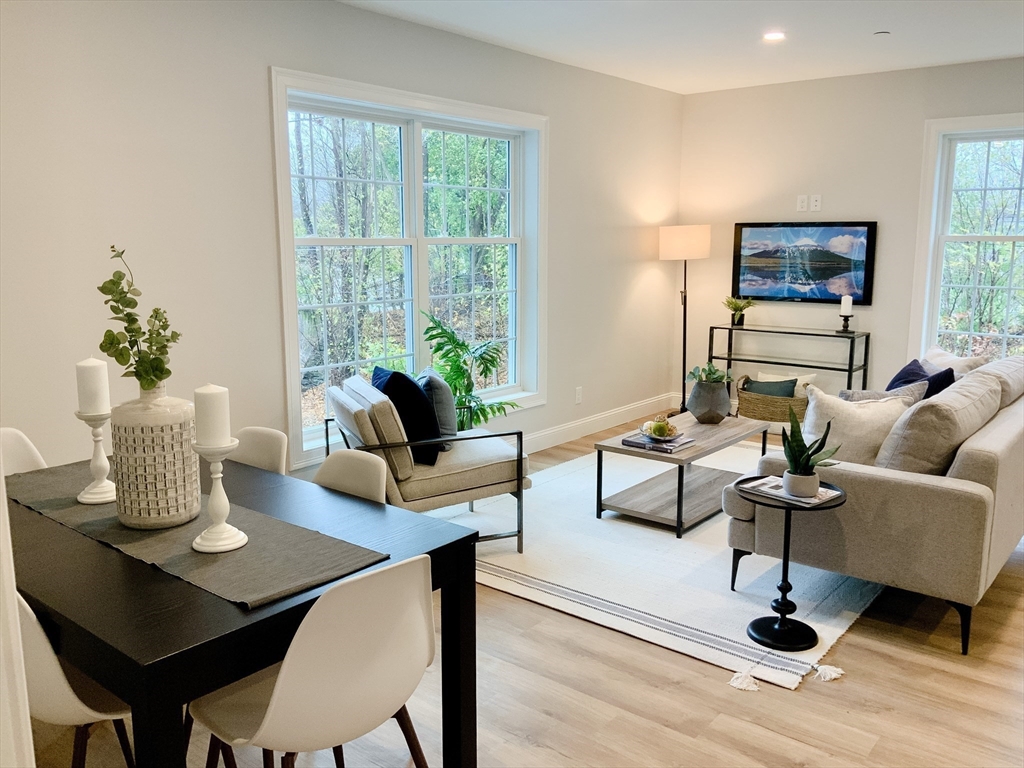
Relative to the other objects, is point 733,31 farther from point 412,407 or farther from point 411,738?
point 411,738

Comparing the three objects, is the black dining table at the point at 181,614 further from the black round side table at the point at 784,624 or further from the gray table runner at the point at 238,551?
the black round side table at the point at 784,624

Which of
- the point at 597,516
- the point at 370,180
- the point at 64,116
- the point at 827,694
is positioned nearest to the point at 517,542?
the point at 597,516

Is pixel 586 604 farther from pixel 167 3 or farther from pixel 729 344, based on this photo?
pixel 729 344

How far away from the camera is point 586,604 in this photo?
11.0 ft

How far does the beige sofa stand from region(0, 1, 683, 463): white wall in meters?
2.38

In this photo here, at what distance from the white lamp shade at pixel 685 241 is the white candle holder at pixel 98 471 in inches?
196

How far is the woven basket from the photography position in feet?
20.1

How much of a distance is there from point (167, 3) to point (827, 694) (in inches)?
142

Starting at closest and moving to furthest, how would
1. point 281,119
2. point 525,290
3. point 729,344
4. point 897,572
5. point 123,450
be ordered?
point 123,450 < point 897,572 < point 281,119 < point 525,290 < point 729,344

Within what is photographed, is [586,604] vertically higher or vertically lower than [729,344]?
lower

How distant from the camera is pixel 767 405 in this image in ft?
20.4

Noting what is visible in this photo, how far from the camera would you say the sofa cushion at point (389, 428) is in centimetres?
346

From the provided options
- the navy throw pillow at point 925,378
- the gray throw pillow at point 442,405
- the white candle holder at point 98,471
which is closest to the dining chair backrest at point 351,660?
the white candle holder at point 98,471

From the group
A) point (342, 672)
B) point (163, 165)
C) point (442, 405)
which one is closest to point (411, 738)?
point (342, 672)
